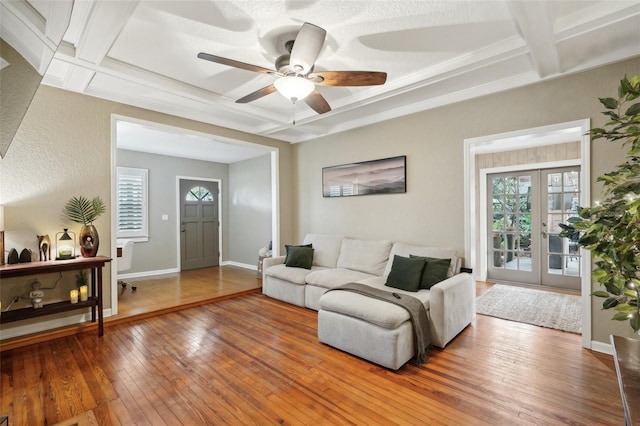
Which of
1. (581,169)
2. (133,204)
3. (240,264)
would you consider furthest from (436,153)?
(133,204)

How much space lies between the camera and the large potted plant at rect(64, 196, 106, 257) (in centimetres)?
310

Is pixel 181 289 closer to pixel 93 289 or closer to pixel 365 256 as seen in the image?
Answer: pixel 93 289

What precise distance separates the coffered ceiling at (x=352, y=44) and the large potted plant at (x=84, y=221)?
127 centimetres

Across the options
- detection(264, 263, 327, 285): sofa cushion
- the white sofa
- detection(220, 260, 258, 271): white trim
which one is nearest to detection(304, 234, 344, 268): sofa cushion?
the white sofa

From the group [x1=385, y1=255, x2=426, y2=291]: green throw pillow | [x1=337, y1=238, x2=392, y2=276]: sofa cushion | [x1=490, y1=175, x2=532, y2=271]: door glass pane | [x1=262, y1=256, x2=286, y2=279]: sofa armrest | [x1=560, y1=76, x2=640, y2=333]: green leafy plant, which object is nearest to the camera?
[x1=560, y1=76, x2=640, y2=333]: green leafy plant

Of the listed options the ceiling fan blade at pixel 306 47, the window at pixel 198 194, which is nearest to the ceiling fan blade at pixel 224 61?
the ceiling fan blade at pixel 306 47

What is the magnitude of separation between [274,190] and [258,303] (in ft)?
6.74

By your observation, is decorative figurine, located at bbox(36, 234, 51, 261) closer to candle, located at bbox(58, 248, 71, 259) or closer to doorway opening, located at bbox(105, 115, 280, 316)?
candle, located at bbox(58, 248, 71, 259)

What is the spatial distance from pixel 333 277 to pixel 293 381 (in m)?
1.57

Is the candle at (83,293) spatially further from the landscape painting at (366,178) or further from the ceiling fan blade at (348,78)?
the landscape painting at (366,178)

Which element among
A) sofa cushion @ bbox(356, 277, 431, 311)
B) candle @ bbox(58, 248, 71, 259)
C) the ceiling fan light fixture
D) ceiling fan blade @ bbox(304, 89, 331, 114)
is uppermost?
ceiling fan blade @ bbox(304, 89, 331, 114)

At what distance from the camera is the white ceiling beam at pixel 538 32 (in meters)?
1.87

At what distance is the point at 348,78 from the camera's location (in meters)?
2.29

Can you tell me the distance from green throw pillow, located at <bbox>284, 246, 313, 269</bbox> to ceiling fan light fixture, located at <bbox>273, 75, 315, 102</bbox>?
2.57m
